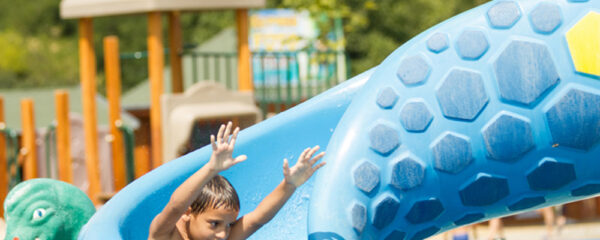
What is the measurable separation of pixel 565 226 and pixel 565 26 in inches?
272

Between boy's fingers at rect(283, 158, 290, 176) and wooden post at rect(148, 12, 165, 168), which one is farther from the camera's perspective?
wooden post at rect(148, 12, 165, 168)

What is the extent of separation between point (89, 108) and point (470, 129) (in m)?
5.27

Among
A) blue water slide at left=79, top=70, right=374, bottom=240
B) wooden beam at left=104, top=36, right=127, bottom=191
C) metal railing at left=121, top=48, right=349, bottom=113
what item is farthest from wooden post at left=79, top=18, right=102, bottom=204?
blue water slide at left=79, top=70, right=374, bottom=240

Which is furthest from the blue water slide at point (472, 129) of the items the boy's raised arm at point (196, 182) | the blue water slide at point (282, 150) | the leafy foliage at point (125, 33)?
the leafy foliage at point (125, 33)

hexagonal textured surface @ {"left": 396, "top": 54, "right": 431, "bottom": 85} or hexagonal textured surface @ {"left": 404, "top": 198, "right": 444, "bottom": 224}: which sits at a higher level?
hexagonal textured surface @ {"left": 396, "top": 54, "right": 431, "bottom": 85}

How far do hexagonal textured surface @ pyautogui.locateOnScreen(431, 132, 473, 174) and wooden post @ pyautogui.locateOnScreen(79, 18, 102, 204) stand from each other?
479 centimetres

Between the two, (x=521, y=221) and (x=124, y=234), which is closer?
(x=124, y=234)

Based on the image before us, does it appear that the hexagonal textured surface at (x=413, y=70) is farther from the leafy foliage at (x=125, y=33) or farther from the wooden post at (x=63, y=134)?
the leafy foliage at (x=125, y=33)

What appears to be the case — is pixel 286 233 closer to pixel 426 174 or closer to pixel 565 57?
pixel 426 174

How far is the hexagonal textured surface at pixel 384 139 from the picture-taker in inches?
89.1

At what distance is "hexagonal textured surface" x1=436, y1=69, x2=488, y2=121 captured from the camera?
2172mm

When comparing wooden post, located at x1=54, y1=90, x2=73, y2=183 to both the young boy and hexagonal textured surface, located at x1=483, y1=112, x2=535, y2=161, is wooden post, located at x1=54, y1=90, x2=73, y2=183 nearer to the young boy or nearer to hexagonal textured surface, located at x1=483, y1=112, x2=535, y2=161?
the young boy

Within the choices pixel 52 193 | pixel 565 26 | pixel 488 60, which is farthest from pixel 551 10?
pixel 52 193

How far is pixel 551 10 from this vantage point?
86.1 inches
